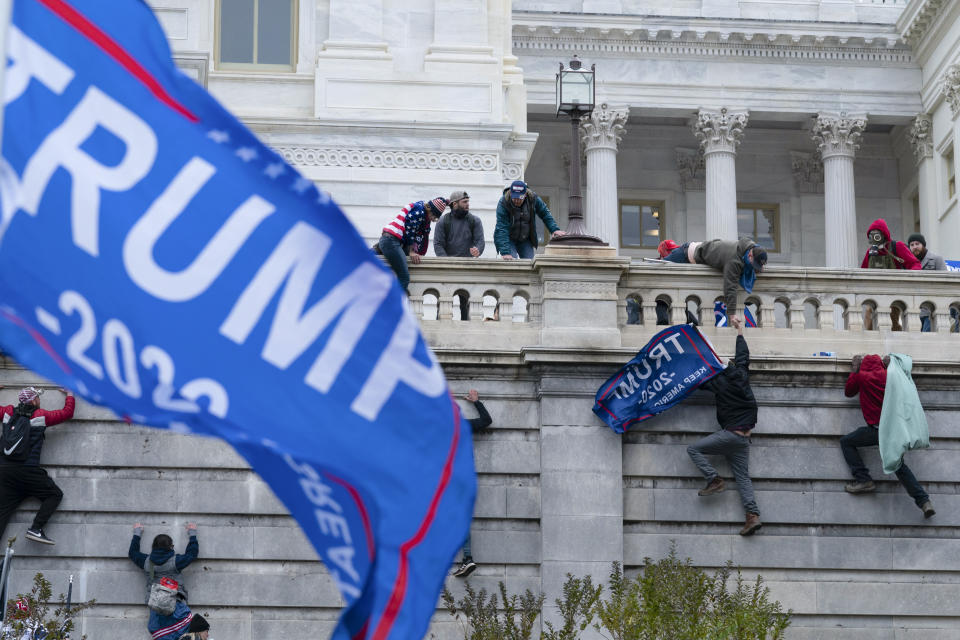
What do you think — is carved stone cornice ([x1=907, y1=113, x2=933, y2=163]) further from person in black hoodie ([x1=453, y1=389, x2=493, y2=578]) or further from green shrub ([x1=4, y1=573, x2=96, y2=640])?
green shrub ([x1=4, y1=573, x2=96, y2=640])

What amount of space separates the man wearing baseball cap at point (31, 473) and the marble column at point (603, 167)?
2633 cm

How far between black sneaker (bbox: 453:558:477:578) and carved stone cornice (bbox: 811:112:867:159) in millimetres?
29024

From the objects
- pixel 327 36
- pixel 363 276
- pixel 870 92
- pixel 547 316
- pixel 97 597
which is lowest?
pixel 97 597

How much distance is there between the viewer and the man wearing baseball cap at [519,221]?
21.6 m

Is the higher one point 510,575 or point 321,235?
point 321,235

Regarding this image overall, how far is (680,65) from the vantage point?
46094mm

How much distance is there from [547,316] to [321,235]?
43.2 ft

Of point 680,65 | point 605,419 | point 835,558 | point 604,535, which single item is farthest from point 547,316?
point 680,65

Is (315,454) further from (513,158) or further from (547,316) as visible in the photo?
(513,158)

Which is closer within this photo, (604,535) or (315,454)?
Answer: (315,454)

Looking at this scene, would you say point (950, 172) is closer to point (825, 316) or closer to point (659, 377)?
point (825, 316)

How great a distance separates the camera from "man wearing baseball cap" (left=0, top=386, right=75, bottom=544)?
1923 cm

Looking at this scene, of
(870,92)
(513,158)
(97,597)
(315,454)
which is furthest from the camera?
(870,92)

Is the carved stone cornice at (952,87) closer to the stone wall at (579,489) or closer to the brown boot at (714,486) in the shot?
the stone wall at (579,489)
